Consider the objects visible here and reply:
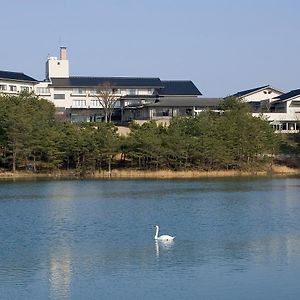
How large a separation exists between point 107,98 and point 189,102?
28.0 feet

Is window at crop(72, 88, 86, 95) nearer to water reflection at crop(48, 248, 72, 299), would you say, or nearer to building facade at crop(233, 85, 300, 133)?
building facade at crop(233, 85, 300, 133)

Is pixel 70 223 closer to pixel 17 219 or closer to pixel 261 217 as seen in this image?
pixel 17 219

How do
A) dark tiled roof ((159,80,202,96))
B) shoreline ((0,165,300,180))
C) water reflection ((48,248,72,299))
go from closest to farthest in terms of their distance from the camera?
water reflection ((48,248,72,299))
shoreline ((0,165,300,180))
dark tiled roof ((159,80,202,96))

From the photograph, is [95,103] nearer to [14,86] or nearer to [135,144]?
[14,86]

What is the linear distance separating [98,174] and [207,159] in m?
7.00

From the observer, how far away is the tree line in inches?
1687

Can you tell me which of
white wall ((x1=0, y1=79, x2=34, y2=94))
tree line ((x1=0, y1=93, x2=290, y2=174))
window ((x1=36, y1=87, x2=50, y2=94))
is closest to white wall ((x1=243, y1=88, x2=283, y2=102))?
window ((x1=36, y1=87, x2=50, y2=94))

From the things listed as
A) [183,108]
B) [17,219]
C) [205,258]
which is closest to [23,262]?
[205,258]

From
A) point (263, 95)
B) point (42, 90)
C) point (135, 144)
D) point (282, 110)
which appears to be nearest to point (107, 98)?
point (42, 90)

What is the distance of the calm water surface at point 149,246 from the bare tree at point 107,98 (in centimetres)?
3279

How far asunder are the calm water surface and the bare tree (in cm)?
3279

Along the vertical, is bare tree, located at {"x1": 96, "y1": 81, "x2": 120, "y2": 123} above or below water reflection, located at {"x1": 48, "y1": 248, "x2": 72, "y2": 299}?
above

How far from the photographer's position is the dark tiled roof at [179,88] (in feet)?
216

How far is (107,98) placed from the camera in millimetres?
64438
